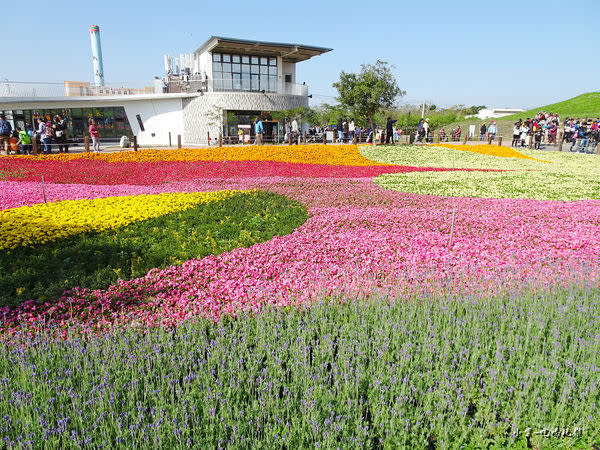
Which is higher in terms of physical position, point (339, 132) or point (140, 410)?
point (339, 132)

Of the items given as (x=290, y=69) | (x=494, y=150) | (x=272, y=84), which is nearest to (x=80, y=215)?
(x=494, y=150)

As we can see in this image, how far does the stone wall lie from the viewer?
37969mm

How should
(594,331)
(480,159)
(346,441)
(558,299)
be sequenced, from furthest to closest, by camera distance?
(480,159), (558,299), (594,331), (346,441)

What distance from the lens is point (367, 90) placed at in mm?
32406

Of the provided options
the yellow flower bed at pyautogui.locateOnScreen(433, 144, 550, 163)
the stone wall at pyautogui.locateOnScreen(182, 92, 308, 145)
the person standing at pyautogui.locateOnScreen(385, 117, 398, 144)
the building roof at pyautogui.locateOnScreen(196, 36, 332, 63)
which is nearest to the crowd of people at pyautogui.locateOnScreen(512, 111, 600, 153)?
the yellow flower bed at pyautogui.locateOnScreen(433, 144, 550, 163)

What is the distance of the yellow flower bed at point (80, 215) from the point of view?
7.44 meters

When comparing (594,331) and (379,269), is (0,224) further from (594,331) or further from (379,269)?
(594,331)

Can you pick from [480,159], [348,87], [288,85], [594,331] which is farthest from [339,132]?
[594,331]

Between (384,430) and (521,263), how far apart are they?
4596 millimetres

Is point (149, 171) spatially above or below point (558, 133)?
below

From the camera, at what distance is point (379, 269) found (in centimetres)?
612

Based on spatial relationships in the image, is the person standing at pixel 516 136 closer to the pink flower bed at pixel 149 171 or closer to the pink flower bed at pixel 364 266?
the pink flower bed at pixel 149 171

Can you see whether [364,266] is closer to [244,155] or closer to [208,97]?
[244,155]

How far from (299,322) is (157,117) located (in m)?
40.1
